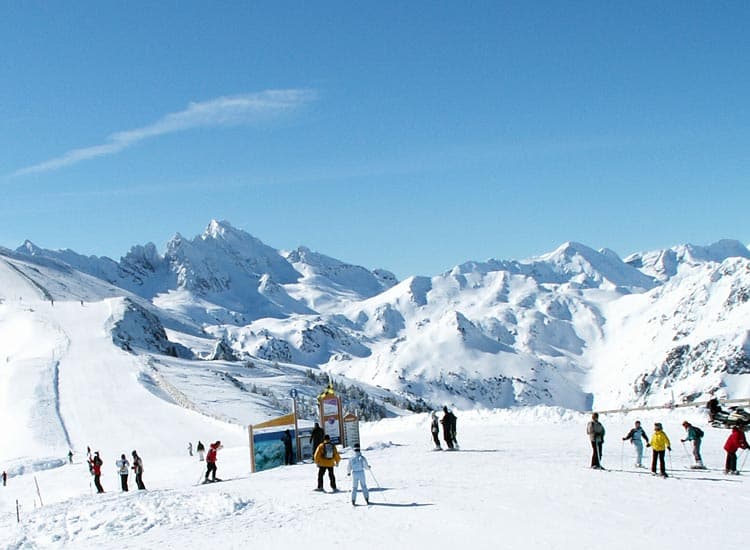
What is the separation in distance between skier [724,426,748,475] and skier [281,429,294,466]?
1547cm

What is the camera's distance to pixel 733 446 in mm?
23359

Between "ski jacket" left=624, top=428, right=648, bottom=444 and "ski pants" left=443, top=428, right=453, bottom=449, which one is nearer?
"ski jacket" left=624, top=428, right=648, bottom=444

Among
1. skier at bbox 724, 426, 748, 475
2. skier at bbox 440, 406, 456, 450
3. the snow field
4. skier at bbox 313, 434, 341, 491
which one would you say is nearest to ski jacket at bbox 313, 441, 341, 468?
skier at bbox 313, 434, 341, 491

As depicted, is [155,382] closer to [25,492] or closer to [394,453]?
[25,492]

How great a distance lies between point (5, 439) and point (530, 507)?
44774 millimetres

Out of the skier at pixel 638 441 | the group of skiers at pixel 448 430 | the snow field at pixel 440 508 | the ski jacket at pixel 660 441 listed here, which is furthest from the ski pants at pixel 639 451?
the group of skiers at pixel 448 430

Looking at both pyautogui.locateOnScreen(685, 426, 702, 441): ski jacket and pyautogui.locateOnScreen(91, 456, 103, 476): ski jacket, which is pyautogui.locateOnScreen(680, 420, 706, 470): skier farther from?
pyautogui.locateOnScreen(91, 456, 103, 476): ski jacket

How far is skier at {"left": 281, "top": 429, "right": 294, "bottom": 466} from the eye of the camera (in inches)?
1203

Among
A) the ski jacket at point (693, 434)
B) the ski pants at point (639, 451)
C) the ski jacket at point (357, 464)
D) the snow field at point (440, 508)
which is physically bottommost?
the snow field at point (440, 508)

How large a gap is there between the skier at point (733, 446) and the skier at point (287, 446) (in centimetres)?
1547

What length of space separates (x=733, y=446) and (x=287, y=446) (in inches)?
623

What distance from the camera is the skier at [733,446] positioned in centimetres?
2314

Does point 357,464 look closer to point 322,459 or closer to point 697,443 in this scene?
point 322,459

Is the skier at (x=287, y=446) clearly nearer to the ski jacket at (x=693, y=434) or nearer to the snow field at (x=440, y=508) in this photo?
the snow field at (x=440, y=508)
